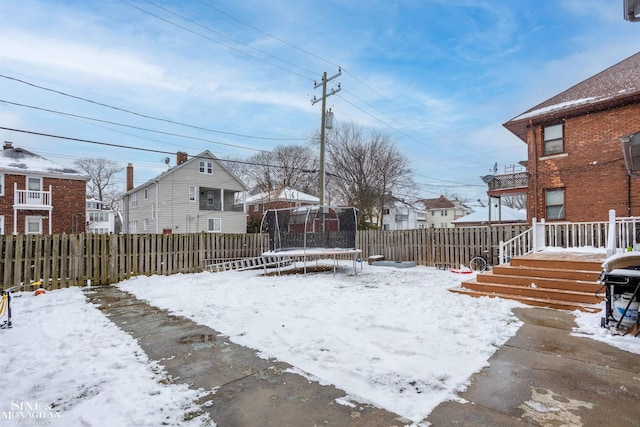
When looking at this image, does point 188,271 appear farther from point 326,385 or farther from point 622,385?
point 622,385

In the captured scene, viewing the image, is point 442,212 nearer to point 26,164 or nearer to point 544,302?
point 544,302

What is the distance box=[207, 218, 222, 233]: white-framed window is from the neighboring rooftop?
8.94 metres

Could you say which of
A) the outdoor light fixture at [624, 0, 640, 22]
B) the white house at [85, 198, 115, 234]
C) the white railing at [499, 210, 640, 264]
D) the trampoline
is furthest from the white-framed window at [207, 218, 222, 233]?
the outdoor light fixture at [624, 0, 640, 22]

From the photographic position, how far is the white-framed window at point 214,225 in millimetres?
27016

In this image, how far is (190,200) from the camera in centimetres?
2623

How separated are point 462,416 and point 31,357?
162 inches

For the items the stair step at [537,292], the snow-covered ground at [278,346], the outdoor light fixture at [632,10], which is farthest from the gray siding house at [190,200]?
the outdoor light fixture at [632,10]

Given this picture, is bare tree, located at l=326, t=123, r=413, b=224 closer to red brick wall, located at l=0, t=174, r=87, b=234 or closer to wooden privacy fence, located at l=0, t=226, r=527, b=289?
wooden privacy fence, located at l=0, t=226, r=527, b=289

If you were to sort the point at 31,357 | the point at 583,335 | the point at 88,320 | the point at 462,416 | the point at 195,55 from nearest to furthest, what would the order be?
the point at 462,416 < the point at 31,357 < the point at 583,335 < the point at 88,320 < the point at 195,55

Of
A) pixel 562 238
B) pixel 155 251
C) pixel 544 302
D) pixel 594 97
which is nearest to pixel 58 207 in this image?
pixel 155 251

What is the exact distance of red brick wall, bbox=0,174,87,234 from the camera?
65.2 ft

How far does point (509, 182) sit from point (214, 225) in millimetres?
21404

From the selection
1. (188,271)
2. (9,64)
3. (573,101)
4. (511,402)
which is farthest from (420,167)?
(511,402)

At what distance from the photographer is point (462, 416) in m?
2.29
